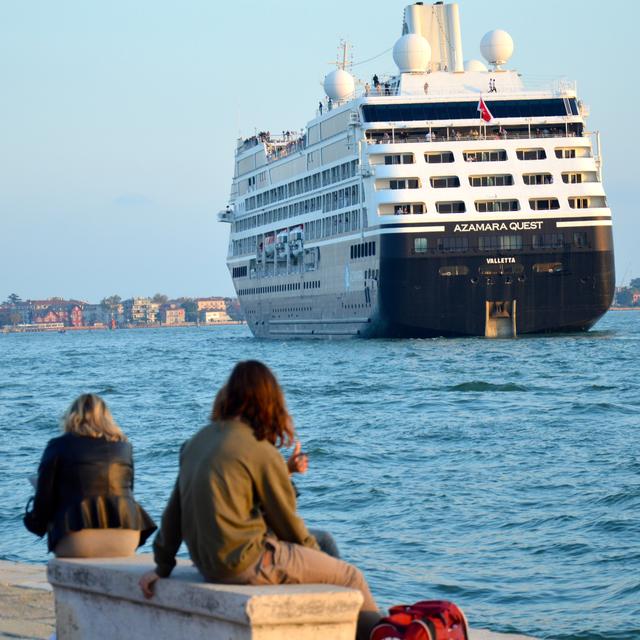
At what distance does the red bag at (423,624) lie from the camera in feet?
17.1

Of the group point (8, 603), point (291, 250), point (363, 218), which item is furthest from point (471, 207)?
point (8, 603)

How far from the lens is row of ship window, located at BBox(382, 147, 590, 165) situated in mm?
49156

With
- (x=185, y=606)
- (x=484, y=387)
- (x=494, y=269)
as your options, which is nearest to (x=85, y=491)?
(x=185, y=606)

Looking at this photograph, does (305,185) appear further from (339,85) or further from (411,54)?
(411,54)

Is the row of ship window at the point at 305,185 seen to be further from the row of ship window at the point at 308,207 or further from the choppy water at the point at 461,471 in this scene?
the choppy water at the point at 461,471

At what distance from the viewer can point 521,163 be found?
160 ft

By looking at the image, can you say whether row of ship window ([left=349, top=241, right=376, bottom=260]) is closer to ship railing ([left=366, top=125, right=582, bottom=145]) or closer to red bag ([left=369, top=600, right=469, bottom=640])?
ship railing ([left=366, top=125, right=582, bottom=145])

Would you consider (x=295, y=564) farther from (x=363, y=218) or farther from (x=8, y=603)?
(x=363, y=218)

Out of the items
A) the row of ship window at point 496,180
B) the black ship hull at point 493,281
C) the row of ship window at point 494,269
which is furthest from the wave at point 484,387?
the row of ship window at point 496,180

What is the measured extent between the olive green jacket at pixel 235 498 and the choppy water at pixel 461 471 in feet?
13.5

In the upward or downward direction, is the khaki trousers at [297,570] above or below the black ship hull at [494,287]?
below

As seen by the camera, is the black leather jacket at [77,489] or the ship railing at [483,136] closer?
the black leather jacket at [77,489]

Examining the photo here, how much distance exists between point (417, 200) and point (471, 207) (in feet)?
6.11

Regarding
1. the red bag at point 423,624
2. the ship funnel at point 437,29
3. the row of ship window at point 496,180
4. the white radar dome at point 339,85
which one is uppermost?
the ship funnel at point 437,29
